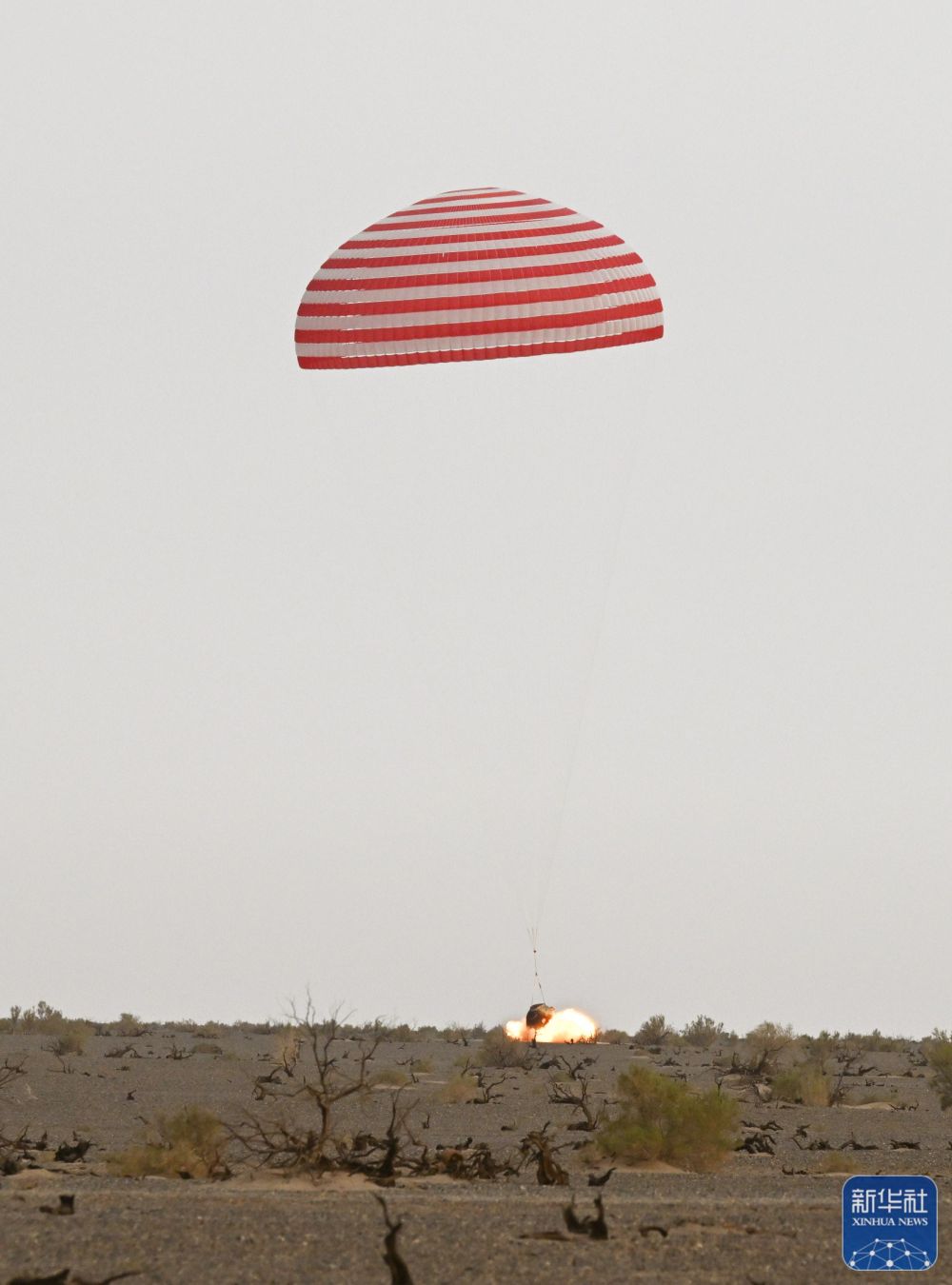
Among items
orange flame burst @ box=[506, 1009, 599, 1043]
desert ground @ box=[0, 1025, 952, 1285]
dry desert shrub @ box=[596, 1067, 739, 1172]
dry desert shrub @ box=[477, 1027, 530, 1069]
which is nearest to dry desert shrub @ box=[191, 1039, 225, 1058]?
dry desert shrub @ box=[477, 1027, 530, 1069]

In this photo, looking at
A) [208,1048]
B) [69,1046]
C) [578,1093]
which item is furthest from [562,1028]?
[208,1048]

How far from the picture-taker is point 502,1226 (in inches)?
538

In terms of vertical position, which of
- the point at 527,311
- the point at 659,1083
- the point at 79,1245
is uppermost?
the point at 527,311

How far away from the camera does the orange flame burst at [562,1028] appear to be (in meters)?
25.4

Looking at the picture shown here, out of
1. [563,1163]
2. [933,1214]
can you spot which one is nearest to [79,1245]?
[933,1214]

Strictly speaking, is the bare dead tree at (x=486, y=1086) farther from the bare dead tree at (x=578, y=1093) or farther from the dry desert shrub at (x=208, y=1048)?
the dry desert shrub at (x=208, y=1048)

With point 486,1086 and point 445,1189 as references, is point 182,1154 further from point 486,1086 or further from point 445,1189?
point 486,1086

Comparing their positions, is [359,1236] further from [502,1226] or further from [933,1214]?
[933,1214]

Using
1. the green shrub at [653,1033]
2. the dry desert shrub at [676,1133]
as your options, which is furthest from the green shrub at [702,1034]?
the dry desert shrub at [676,1133]

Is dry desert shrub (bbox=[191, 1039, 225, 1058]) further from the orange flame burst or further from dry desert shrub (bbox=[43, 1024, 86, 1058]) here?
the orange flame burst

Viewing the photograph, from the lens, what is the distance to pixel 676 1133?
19.3m

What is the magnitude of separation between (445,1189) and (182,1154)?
2536mm

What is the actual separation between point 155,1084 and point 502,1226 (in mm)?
16266

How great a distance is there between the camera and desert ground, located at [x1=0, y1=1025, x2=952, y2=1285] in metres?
12.5
